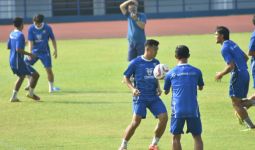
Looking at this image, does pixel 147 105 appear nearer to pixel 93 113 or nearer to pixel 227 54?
pixel 227 54

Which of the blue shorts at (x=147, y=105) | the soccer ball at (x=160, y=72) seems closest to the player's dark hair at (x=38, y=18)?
the blue shorts at (x=147, y=105)

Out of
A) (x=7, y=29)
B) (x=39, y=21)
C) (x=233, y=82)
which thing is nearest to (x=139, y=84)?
(x=233, y=82)

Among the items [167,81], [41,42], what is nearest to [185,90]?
[167,81]

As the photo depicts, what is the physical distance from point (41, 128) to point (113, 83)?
24.2 ft

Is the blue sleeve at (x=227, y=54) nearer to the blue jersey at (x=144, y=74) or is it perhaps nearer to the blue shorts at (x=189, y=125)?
the blue jersey at (x=144, y=74)

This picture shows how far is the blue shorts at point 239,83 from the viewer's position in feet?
51.0

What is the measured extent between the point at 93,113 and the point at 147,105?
179 inches

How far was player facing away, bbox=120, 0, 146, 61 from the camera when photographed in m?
22.1

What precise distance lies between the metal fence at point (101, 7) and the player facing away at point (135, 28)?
3109cm

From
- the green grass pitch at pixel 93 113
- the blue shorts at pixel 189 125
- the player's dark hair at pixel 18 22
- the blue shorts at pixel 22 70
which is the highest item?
the player's dark hair at pixel 18 22

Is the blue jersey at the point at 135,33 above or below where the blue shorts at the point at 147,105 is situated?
above

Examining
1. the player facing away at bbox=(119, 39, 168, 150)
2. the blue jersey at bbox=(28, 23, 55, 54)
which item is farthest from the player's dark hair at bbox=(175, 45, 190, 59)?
the blue jersey at bbox=(28, 23, 55, 54)

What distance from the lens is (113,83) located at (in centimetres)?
2384

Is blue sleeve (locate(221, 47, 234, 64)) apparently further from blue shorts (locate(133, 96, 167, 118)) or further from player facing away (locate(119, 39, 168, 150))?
blue shorts (locate(133, 96, 167, 118))
